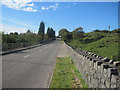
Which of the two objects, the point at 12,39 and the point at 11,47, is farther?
the point at 12,39

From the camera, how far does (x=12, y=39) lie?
2466 centimetres

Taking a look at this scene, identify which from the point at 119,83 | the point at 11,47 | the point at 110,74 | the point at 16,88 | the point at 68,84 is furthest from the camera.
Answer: the point at 11,47

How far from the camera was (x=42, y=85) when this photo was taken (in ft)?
17.4

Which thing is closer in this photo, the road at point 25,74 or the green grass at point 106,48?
the road at point 25,74

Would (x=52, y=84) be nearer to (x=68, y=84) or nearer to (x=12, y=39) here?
(x=68, y=84)

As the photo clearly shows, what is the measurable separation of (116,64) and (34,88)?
132 inches

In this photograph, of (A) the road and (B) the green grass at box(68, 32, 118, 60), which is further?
(B) the green grass at box(68, 32, 118, 60)

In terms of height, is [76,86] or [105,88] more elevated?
[105,88]

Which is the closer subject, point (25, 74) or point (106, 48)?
point (25, 74)

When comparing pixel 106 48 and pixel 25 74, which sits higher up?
pixel 106 48

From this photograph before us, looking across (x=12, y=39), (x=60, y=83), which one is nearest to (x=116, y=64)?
(x=60, y=83)

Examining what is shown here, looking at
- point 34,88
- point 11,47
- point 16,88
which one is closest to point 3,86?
point 16,88

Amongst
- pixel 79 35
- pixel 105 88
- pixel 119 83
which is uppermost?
pixel 79 35

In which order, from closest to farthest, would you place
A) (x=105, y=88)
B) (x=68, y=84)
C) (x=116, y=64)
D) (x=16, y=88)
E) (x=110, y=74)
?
1. (x=110, y=74)
2. (x=105, y=88)
3. (x=116, y=64)
4. (x=16, y=88)
5. (x=68, y=84)
